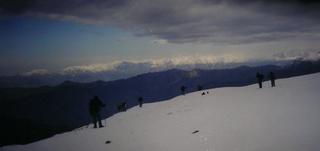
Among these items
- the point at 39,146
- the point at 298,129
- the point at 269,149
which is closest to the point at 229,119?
the point at 298,129

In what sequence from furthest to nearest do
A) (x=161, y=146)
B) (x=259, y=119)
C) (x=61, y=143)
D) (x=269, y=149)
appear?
(x=61, y=143) < (x=259, y=119) < (x=161, y=146) < (x=269, y=149)

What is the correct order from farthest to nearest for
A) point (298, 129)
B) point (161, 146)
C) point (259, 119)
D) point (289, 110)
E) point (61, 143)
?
point (61, 143) → point (289, 110) → point (259, 119) → point (161, 146) → point (298, 129)

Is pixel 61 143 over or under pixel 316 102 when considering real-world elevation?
under

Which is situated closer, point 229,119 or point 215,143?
point 215,143

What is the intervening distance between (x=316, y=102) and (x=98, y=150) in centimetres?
1239

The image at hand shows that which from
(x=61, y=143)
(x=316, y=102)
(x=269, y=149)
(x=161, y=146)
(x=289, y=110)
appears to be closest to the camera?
(x=269, y=149)

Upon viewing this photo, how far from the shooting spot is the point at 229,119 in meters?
15.5

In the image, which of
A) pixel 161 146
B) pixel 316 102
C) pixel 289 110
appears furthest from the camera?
pixel 316 102

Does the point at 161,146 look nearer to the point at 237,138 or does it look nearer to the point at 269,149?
the point at 237,138

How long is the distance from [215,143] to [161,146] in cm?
263

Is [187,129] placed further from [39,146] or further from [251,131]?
[39,146]

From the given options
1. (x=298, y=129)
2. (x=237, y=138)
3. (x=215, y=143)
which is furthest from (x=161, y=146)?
(x=298, y=129)

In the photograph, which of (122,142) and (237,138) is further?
(122,142)

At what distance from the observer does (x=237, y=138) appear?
11789 mm
